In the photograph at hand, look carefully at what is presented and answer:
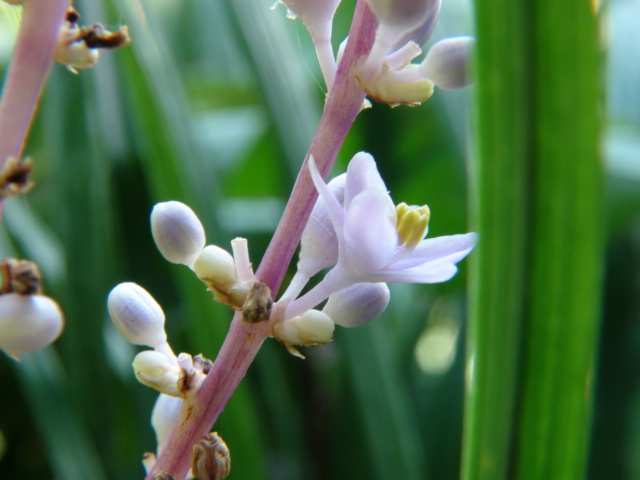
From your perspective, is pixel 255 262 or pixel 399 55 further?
pixel 255 262

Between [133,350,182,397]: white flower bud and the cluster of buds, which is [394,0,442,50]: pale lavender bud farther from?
[133,350,182,397]: white flower bud

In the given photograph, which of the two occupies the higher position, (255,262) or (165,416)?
(255,262)

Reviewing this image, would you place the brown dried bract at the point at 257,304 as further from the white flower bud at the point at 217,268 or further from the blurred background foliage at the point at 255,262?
the blurred background foliage at the point at 255,262

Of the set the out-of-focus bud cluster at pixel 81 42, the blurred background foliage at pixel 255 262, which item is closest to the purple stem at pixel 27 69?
the out-of-focus bud cluster at pixel 81 42

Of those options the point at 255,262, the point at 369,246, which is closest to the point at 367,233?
the point at 369,246

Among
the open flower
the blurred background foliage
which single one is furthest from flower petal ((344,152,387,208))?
the blurred background foliage

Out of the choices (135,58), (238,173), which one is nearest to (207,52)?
(238,173)

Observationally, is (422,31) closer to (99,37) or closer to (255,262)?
(99,37)
